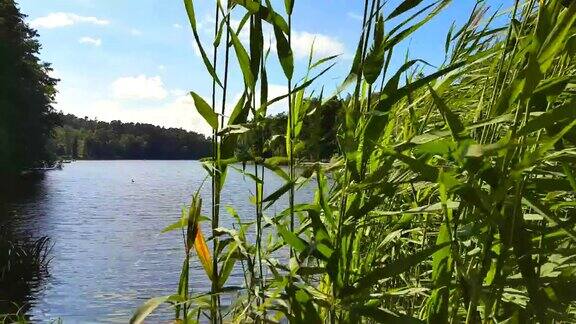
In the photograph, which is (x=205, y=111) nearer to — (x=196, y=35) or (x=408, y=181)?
(x=196, y=35)

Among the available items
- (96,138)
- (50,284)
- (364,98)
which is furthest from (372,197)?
(96,138)

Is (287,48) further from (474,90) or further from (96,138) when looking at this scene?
(96,138)

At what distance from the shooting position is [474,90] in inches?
105

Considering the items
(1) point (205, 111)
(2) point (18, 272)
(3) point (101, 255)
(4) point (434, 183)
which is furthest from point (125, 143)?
(4) point (434, 183)

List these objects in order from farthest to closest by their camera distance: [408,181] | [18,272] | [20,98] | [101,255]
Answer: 1. [20,98]
2. [101,255]
3. [18,272]
4. [408,181]

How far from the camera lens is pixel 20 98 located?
44.0 metres

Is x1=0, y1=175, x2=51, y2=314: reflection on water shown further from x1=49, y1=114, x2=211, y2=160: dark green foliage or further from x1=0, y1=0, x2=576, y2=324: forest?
x1=49, y1=114, x2=211, y2=160: dark green foliage

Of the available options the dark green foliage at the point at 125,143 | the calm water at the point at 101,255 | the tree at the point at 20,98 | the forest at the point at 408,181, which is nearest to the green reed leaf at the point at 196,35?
the forest at the point at 408,181

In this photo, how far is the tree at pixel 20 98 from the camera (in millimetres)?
41094

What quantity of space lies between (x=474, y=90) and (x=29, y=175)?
201ft

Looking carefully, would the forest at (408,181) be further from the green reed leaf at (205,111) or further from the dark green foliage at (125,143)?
the dark green foliage at (125,143)

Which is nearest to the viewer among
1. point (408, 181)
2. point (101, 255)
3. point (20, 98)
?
point (408, 181)

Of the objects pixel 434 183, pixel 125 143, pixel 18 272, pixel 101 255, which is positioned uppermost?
pixel 125 143

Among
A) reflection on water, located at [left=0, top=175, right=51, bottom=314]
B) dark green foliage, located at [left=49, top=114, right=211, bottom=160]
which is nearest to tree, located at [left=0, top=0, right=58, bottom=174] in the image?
reflection on water, located at [left=0, top=175, right=51, bottom=314]
